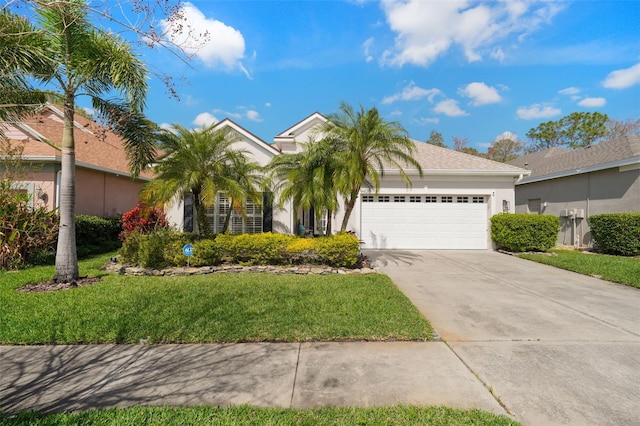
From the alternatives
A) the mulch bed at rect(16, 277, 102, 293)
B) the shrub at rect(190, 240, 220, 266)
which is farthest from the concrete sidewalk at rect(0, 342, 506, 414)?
the shrub at rect(190, 240, 220, 266)

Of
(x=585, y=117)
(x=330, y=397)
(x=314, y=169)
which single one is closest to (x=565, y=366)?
(x=330, y=397)

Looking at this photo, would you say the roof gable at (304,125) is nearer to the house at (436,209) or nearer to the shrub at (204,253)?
the house at (436,209)

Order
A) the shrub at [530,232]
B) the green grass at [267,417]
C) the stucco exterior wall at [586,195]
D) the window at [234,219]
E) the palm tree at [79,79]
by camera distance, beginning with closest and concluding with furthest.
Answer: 1. the green grass at [267,417]
2. the palm tree at [79,79]
3. the shrub at [530,232]
4. the window at [234,219]
5. the stucco exterior wall at [586,195]

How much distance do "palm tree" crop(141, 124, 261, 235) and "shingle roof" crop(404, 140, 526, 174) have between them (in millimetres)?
8301

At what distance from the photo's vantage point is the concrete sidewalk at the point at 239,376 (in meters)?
2.90

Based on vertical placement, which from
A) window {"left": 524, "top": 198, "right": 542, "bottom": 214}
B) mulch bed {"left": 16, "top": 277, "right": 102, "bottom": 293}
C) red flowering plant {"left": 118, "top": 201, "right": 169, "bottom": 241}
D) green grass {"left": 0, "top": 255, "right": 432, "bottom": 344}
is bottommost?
green grass {"left": 0, "top": 255, "right": 432, "bottom": 344}

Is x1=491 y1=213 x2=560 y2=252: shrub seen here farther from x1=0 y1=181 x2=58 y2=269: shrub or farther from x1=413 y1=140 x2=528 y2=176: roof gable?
x1=0 y1=181 x2=58 y2=269: shrub

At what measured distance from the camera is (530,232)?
37.5 feet

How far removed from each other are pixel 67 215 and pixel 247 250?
421cm

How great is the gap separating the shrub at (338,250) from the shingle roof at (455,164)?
20.9 ft

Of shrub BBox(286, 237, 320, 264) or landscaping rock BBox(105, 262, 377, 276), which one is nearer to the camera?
landscaping rock BBox(105, 262, 377, 276)

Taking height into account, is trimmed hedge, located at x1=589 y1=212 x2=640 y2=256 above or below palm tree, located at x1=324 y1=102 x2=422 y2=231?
below

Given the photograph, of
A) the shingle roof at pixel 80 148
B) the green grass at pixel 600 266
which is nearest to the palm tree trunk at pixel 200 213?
the shingle roof at pixel 80 148

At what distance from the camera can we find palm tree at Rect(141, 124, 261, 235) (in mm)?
8070
